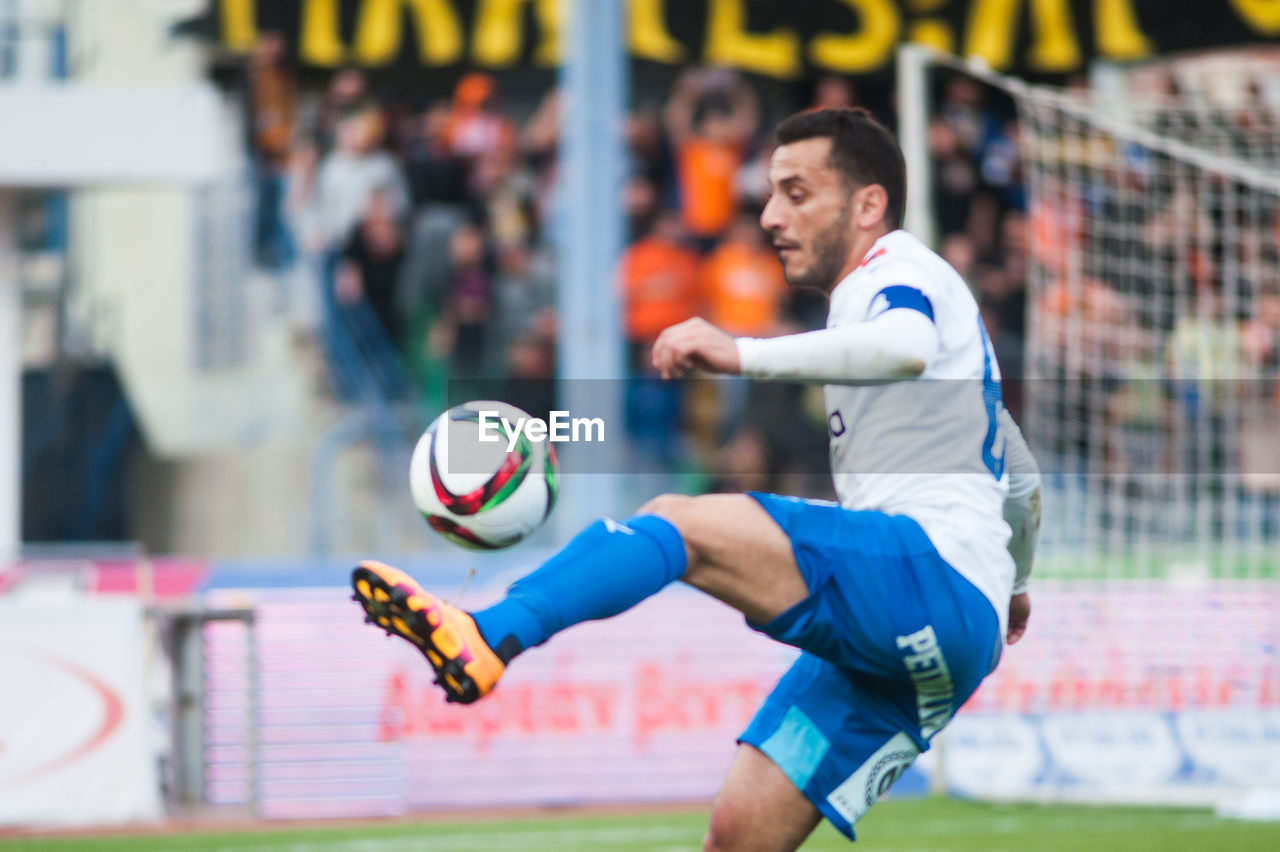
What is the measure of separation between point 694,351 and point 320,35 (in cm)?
1004

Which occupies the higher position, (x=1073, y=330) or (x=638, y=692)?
(x=1073, y=330)

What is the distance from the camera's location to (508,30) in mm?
12766

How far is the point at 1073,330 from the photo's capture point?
9.99m

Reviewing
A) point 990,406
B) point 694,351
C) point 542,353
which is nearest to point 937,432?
point 990,406

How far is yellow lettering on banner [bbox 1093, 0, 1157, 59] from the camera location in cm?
1344

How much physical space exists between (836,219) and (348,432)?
694 cm

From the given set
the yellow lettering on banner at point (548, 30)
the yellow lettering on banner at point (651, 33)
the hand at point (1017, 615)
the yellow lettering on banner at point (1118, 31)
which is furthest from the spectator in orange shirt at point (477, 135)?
the hand at point (1017, 615)

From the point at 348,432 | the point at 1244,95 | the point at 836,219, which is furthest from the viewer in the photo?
the point at 1244,95

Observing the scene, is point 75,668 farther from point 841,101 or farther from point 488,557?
point 841,101

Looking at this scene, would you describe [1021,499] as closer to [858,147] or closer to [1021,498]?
[1021,498]

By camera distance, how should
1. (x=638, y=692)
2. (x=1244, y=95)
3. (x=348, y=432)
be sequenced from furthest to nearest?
(x=1244, y=95) → (x=348, y=432) → (x=638, y=692)

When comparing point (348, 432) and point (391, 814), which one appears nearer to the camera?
point (391, 814)

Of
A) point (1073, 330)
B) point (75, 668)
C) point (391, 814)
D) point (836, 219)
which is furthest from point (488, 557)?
point (836, 219)

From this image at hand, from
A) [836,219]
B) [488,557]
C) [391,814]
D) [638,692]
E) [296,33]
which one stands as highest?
[296,33]
